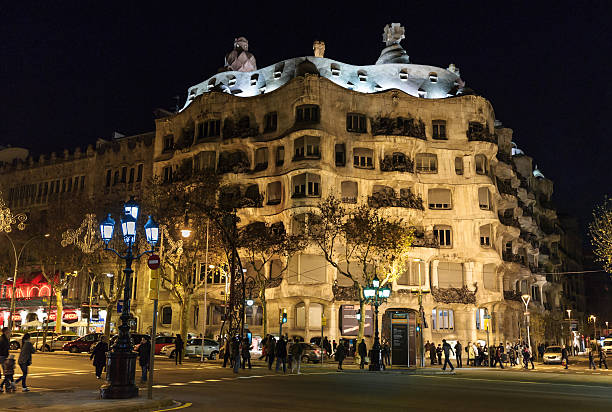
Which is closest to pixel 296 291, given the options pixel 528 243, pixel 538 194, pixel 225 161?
pixel 225 161

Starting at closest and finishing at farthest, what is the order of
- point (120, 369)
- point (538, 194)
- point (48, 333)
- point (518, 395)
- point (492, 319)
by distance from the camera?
1. point (120, 369)
2. point (518, 395)
3. point (48, 333)
4. point (492, 319)
5. point (538, 194)

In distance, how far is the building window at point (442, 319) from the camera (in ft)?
175

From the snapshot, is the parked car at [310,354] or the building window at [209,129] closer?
the parked car at [310,354]

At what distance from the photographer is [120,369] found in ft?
52.2

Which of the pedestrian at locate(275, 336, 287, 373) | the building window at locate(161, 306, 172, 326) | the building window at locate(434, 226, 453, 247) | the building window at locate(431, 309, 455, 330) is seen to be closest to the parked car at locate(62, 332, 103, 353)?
the building window at locate(161, 306, 172, 326)

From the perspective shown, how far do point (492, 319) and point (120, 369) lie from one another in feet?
150

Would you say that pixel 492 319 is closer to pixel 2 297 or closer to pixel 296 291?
pixel 296 291

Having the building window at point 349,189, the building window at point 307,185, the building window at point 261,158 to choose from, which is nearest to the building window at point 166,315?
the building window at point 261,158

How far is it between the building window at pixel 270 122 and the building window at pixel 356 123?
6833mm

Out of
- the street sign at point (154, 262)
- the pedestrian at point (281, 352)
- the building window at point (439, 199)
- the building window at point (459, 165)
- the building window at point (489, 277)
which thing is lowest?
the pedestrian at point (281, 352)

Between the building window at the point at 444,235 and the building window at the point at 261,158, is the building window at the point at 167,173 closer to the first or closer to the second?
the building window at the point at 261,158

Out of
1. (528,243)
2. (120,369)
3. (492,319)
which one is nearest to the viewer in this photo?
(120,369)

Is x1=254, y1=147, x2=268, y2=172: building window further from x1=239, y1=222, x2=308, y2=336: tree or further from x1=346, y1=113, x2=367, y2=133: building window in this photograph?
x1=346, y1=113, x2=367, y2=133: building window

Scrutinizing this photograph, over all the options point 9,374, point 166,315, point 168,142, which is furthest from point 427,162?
point 9,374
